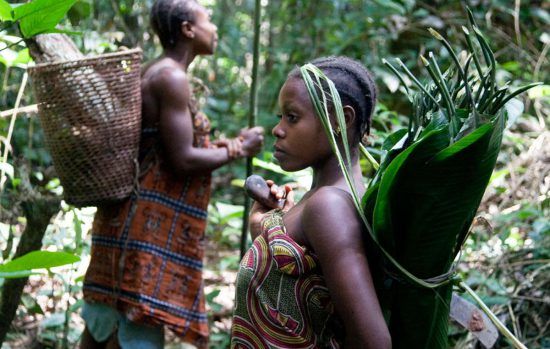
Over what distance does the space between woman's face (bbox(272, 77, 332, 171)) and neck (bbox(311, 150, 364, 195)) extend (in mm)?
23

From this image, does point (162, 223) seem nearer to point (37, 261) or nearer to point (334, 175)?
point (334, 175)

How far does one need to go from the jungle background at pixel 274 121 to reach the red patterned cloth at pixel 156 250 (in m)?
0.14

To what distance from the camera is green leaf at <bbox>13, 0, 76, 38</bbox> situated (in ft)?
4.44

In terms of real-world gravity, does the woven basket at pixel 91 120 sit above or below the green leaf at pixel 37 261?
below

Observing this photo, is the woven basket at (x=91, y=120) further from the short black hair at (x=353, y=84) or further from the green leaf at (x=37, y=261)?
the green leaf at (x=37, y=261)

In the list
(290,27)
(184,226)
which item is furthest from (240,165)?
(184,226)

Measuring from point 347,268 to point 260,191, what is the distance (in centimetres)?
50

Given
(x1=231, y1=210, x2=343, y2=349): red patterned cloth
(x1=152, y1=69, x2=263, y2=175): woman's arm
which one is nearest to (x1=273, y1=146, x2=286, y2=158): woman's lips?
(x1=231, y1=210, x2=343, y2=349): red patterned cloth

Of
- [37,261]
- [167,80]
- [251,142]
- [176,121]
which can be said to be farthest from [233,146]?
[37,261]

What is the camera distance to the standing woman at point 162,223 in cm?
283

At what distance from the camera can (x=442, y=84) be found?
140 cm

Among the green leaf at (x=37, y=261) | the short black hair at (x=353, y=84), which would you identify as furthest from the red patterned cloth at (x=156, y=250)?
the green leaf at (x=37, y=261)

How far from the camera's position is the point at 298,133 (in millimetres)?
1630

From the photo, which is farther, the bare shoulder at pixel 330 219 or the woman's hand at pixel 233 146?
the woman's hand at pixel 233 146
